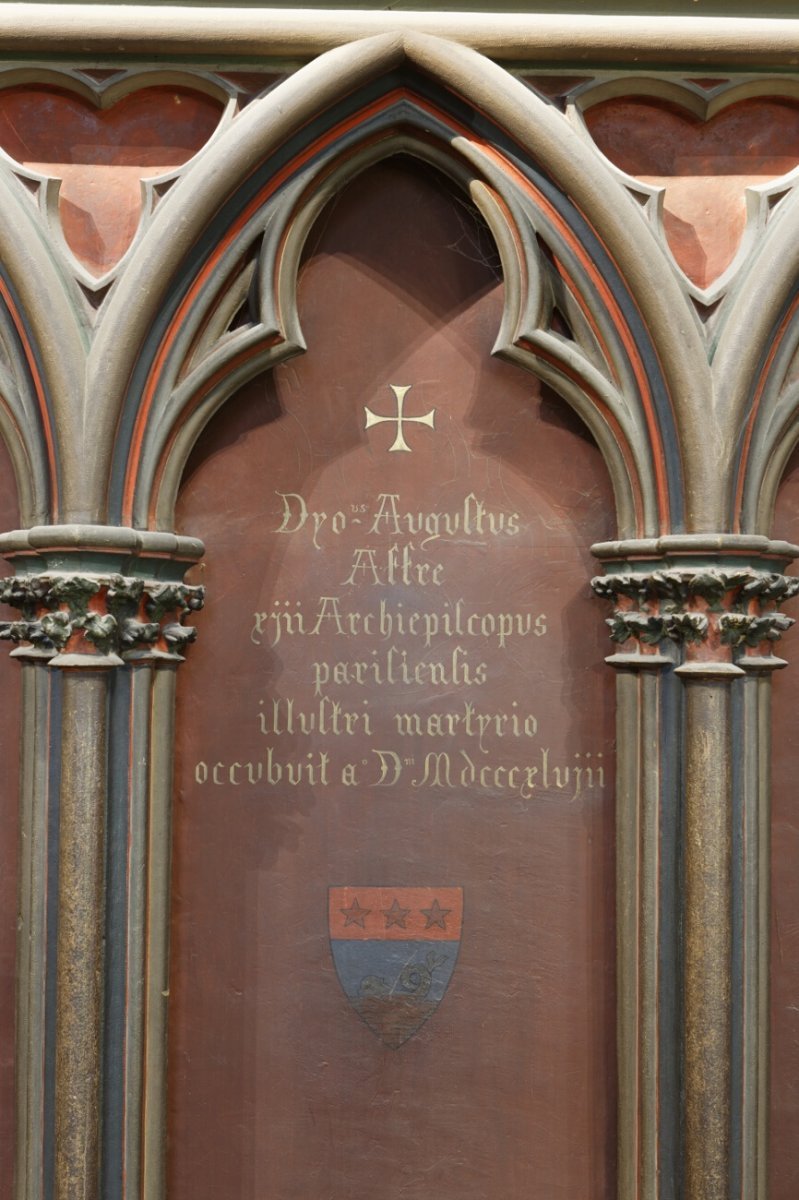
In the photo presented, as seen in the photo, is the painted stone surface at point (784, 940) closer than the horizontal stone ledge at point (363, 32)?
No

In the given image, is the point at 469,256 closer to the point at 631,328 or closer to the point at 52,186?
the point at 631,328

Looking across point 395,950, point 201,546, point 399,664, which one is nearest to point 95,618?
point 201,546

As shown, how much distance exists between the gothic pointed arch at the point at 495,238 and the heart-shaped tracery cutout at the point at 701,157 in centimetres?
24

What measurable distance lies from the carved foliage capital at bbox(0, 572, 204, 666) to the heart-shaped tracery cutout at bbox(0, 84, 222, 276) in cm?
108

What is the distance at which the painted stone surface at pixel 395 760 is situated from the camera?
156 inches

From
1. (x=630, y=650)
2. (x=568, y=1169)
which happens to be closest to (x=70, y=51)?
(x=630, y=650)

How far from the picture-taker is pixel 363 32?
3836mm

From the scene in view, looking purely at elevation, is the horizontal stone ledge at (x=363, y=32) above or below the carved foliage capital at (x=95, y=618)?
above

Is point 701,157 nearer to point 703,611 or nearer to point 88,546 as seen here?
point 703,611

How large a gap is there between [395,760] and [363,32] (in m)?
2.42

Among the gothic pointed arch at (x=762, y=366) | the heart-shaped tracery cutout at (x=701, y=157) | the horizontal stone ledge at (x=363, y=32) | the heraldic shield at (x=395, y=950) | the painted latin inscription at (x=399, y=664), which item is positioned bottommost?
the heraldic shield at (x=395, y=950)

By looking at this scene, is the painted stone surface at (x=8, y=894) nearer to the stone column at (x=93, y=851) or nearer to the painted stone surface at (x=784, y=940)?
the stone column at (x=93, y=851)

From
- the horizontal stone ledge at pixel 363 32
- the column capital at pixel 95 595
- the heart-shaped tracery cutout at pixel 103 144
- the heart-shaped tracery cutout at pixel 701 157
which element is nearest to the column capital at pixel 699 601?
the heart-shaped tracery cutout at pixel 701 157

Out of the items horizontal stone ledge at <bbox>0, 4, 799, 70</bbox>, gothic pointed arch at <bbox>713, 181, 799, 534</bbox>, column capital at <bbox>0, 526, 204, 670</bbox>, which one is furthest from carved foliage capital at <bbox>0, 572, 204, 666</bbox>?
gothic pointed arch at <bbox>713, 181, 799, 534</bbox>
